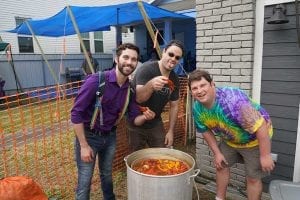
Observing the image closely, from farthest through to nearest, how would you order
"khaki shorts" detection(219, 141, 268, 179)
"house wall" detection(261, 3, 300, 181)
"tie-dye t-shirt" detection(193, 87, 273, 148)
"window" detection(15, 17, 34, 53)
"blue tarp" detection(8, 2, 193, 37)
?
"window" detection(15, 17, 34, 53)
"blue tarp" detection(8, 2, 193, 37)
"house wall" detection(261, 3, 300, 181)
"khaki shorts" detection(219, 141, 268, 179)
"tie-dye t-shirt" detection(193, 87, 273, 148)

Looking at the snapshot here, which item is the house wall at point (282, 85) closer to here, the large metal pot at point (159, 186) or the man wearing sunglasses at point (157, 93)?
the man wearing sunglasses at point (157, 93)

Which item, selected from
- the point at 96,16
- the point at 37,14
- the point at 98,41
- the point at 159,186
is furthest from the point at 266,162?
the point at 98,41

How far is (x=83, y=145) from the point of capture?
275 centimetres

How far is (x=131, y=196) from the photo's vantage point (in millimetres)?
2635

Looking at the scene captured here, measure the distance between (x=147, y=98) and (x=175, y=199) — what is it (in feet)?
3.75

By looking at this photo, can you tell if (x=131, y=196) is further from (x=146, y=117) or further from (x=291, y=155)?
(x=291, y=155)

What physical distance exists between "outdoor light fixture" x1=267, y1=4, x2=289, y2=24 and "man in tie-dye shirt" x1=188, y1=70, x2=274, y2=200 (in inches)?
39.0

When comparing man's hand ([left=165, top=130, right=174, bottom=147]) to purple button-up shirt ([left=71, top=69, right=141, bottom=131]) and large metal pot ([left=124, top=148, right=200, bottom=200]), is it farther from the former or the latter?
large metal pot ([left=124, top=148, right=200, bottom=200])

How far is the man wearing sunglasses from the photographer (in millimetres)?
3154

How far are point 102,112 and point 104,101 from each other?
0.12m

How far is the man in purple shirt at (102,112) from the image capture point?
2.69 meters

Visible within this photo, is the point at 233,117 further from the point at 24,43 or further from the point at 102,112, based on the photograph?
the point at 24,43

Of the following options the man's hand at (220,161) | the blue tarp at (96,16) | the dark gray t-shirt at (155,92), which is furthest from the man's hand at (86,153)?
the blue tarp at (96,16)

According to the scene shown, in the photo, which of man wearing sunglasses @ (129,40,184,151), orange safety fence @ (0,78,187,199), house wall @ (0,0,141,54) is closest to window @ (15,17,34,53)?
house wall @ (0,0,141,54)
